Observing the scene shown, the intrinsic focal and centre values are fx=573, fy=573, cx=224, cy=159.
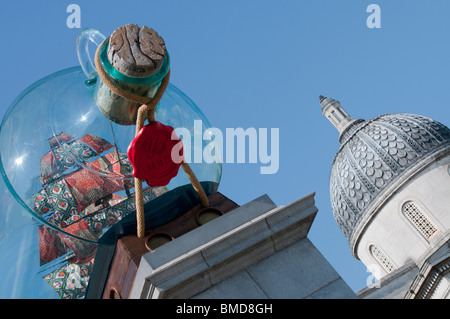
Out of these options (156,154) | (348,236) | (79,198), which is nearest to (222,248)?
(156,154)

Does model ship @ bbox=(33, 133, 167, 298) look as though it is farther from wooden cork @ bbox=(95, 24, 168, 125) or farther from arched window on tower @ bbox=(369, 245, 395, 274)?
arched window on tower @ bbox=(369, 245, 395, 274)

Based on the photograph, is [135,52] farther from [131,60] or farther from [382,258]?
[382,258]

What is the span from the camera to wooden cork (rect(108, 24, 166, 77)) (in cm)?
360

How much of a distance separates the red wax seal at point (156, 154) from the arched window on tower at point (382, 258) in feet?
85.7

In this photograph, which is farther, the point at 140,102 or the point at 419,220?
the point at 419,220

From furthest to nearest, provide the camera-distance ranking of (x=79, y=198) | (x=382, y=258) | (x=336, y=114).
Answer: (x=336, y=114) → (x=382, y=258) → (x=79, y=198)

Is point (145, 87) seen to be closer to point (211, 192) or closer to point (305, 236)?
point (211, 192)

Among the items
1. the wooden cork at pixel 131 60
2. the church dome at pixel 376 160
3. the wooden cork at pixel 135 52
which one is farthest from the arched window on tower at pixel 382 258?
the wooden cork at pixel 135 52

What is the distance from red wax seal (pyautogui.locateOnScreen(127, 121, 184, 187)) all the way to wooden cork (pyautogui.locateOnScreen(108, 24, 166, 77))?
421 mm

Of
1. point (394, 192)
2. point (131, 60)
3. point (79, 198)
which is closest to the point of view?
point (131, 60)

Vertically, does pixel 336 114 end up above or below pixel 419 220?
above

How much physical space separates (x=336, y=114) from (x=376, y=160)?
29.2 feet

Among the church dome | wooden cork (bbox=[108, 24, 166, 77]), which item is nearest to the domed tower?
the church dome

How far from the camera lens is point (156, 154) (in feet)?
12.6
